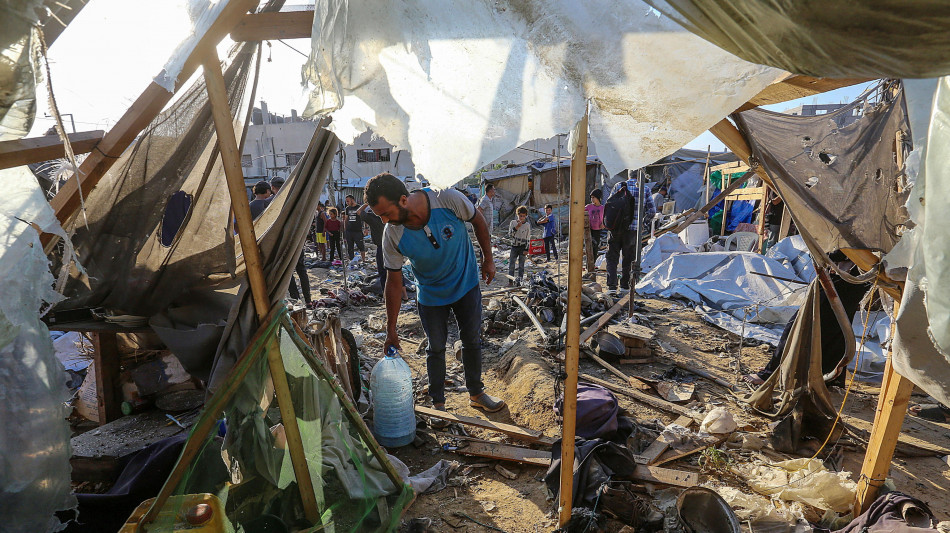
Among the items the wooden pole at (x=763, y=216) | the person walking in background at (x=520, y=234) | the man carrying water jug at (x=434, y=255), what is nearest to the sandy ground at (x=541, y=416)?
the man carrying water jug at (x=434, y=255)

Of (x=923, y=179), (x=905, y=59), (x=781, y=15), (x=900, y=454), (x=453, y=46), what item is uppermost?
(x=453, y=46)

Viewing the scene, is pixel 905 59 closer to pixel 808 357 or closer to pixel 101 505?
pixel 808 357

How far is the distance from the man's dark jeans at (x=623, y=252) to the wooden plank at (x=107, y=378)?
827cm

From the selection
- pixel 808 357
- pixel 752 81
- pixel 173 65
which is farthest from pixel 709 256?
pixel 173 65

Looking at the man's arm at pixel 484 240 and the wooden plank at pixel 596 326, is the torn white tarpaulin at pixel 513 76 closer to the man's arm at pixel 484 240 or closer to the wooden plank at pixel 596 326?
the man's arm at pixel 484 240

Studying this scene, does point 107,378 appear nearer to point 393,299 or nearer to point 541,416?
point 393,299

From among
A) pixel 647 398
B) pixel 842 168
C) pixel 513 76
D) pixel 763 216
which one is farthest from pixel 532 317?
pixel 763 216

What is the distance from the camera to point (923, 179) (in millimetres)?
1627

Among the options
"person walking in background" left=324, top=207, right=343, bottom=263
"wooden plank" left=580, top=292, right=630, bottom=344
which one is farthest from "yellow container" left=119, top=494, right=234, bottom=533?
"person walking in background" left=324, top=207, right=343, bottom=263

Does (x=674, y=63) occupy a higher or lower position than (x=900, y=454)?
higher

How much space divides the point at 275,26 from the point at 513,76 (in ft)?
3.78

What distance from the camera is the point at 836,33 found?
1116 mm

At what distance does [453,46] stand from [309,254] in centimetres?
1596

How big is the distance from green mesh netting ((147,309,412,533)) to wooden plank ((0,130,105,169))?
1.15 m
